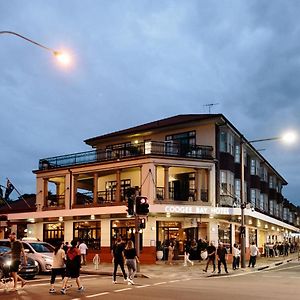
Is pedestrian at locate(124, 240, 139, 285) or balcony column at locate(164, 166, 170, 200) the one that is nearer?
pedestrian at locate(124, 240, 139, 285)

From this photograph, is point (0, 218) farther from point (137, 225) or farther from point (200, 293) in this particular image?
point (200, 293)

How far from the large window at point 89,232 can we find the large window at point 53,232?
5.97 ft

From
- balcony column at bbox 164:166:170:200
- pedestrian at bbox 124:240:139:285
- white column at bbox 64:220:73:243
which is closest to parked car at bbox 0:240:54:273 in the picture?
pedestrian at bbox 124:240:139:285

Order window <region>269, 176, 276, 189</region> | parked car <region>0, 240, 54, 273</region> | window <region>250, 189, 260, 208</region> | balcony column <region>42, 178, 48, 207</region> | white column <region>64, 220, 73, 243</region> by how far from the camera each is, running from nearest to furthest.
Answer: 1. parked car <region>0, 240, 54, 273</region>
2. white column <region>64, 220, 73, 243</region>
3. balcony column <region>42, 178, 48, 207</region>
4. window <region>250, 189, 260, 208</region>
5. window <region>269, 176, 276, 189</region>

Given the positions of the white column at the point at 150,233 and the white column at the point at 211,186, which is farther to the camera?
the white column at the point at 211,186

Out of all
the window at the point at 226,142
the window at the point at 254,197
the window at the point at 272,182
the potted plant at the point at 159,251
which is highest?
the window at the point at 226,142

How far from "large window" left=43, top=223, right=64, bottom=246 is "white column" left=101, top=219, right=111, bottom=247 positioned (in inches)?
188

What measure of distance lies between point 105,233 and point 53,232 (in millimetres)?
6110

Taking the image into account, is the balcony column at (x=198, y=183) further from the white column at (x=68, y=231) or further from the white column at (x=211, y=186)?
the white column at (x=68, y=231)

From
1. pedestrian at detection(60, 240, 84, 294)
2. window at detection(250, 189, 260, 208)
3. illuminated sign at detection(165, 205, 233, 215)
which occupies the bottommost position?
pedestrian at detection(60, 240, 84, 294)

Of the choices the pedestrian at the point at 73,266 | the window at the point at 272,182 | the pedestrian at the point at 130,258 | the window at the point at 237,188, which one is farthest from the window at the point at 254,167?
the pedestrian at the point at 73,266

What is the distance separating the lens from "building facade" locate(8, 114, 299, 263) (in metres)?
38.0

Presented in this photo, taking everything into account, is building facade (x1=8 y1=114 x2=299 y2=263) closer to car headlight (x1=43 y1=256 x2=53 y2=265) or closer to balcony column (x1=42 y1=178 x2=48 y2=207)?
balcony column (x1=42 y1=178 x2=48 y2=207)

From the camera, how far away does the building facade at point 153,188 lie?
125ft
